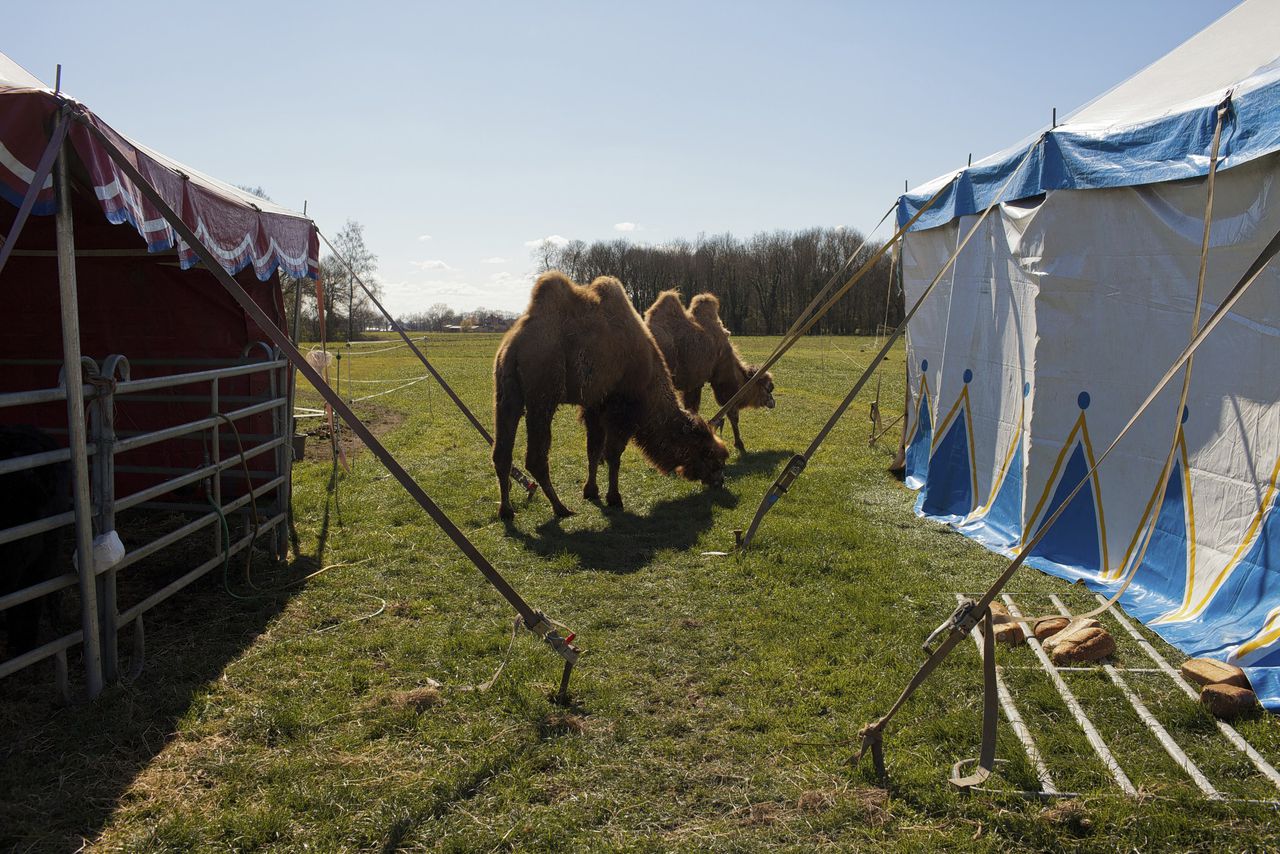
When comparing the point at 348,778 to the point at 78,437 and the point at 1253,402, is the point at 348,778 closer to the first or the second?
the point at 78,437

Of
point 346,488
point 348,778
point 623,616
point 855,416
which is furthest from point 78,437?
point 855,416

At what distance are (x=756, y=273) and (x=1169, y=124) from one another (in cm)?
5848

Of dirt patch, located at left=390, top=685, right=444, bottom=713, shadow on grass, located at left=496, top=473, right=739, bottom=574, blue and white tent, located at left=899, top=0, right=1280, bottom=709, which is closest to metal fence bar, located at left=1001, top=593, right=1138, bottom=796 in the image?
blue and white tent, located at left=899, top=0, right=1280, bottom=709

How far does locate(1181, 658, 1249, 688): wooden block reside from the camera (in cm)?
411

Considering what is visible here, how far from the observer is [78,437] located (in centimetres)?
393

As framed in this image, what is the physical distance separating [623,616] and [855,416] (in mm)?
12250

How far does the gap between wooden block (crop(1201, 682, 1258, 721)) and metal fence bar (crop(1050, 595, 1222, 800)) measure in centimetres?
29

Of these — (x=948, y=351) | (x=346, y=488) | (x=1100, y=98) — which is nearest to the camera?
(x=1100, y=98)

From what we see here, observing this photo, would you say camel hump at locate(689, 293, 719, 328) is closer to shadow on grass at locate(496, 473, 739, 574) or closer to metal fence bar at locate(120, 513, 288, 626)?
shadow on grass at locate(496, 473, 739, 574)

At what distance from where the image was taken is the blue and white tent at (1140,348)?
16.0 feet

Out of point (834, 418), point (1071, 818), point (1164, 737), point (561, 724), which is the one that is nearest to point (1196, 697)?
point (1164, 737)

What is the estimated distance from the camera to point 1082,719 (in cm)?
394

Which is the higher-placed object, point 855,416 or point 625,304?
point 625,304

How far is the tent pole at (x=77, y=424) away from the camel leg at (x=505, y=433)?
4.17 m
